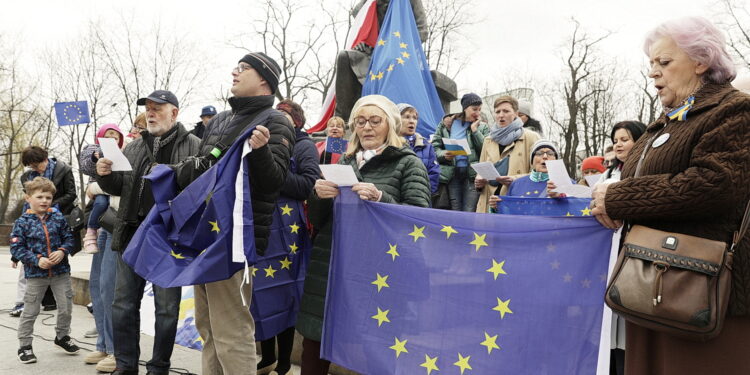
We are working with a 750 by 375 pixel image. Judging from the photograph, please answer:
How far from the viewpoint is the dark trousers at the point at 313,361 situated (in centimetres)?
358

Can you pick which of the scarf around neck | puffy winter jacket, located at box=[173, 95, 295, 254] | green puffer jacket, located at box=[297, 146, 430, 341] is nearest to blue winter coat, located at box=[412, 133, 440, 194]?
the scarf around neck

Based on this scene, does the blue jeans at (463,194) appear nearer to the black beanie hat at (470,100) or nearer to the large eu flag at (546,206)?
the black beanie hat at (470,100)

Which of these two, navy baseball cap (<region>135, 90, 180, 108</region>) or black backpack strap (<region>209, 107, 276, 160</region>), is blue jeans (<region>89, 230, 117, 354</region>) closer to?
navy baseball cap (<region>135, 90, 180, 108</region>)

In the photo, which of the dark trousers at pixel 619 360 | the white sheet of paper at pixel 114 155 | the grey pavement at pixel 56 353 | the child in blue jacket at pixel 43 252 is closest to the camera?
the dark trousers at pixel 619 360

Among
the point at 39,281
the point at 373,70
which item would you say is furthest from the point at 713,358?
the point at 373,70

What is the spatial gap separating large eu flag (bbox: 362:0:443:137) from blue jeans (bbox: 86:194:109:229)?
3.66m

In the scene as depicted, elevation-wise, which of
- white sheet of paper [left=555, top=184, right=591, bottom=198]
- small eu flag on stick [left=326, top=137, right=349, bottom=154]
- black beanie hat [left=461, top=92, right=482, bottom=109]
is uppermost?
black beanie hat [left=461, top=92, right=482, bottom=109]

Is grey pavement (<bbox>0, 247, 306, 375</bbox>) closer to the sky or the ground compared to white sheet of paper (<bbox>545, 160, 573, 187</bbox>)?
closer to the ground

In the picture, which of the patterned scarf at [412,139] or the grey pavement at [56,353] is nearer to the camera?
the grey pavement at [56,353]

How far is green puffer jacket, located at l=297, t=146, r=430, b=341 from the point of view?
11.6 ft

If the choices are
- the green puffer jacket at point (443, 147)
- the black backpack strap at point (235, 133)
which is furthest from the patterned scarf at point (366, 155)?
the green puffer jacket at point (443, 147)

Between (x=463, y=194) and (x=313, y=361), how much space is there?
307cm

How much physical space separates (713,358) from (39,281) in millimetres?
5087

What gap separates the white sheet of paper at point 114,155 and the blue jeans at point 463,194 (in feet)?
10.8
